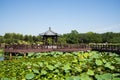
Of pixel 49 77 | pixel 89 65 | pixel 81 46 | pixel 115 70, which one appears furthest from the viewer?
pixel 81 46

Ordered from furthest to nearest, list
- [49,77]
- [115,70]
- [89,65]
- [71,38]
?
1. [71,38]
2. [89,65]
3. [115,70]
4. [49,77]

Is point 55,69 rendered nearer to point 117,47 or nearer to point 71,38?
point 117,47

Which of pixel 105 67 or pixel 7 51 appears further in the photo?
pixel 7 51

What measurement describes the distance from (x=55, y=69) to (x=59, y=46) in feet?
73.7

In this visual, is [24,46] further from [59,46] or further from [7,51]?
[59,46]

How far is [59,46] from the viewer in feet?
105

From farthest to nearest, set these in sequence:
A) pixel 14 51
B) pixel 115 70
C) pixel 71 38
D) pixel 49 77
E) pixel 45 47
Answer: pixel 71 38
pixel 45 47
pixel 14 51
pixel 115 70
pixel 49 77

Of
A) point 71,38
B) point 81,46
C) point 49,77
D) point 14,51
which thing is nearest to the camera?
point 49,77

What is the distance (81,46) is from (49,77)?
26092 mm

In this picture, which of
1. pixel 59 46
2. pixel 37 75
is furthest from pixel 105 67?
pixel 59 46

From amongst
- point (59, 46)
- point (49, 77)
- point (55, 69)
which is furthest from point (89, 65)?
point (59, 46)

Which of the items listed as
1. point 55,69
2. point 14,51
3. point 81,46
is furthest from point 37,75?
point 81,46

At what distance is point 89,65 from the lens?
10086 mm

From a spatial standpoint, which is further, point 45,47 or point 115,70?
point 45,47
